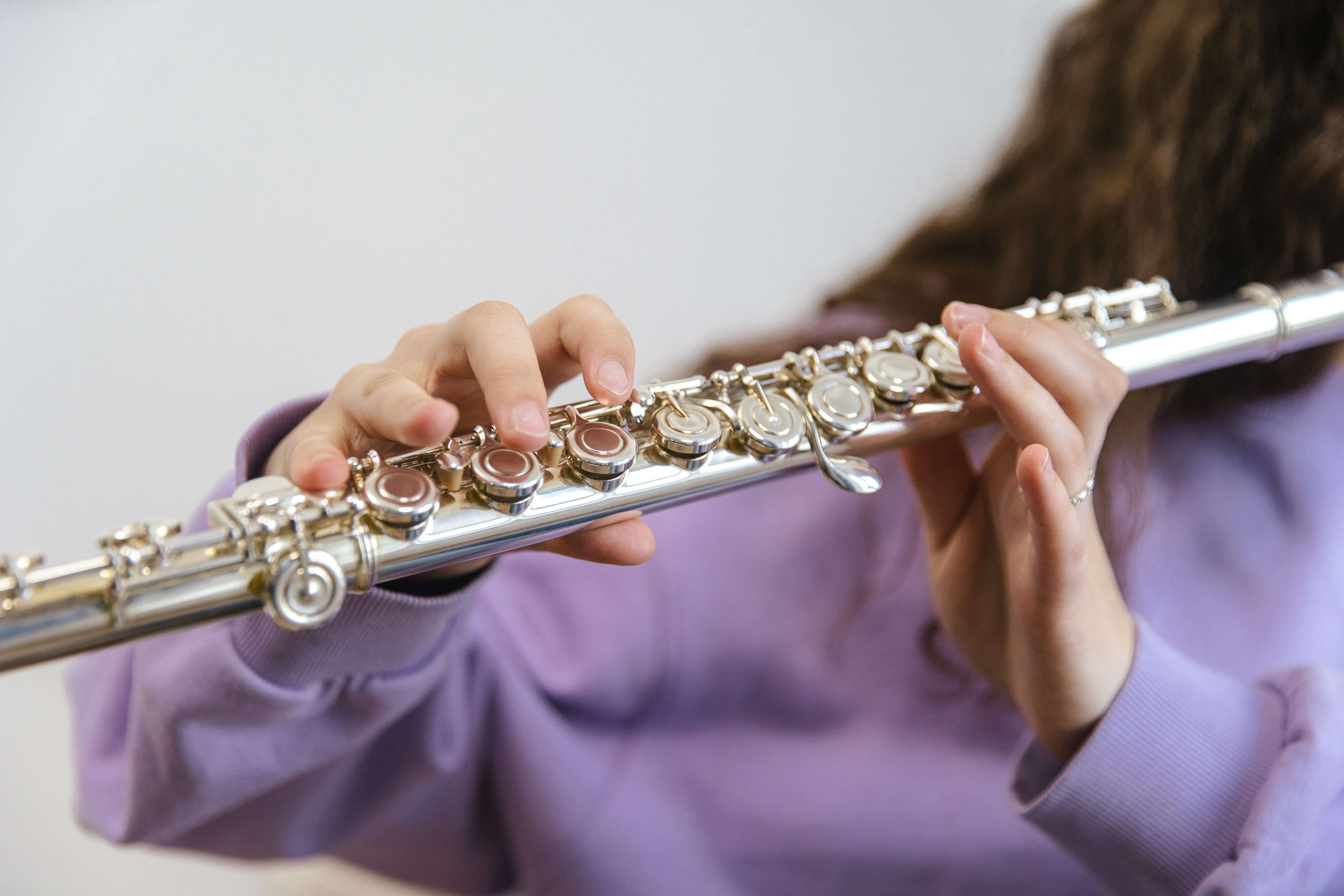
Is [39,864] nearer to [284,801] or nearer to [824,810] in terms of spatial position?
[284,801]

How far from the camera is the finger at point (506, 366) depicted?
394 millimetres

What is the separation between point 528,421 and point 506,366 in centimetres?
3

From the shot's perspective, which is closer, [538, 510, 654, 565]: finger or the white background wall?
[538, 510, 654, 565]: finger

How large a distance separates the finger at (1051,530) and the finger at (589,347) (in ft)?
0.69

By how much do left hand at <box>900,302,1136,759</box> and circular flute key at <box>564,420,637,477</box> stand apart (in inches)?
7.4

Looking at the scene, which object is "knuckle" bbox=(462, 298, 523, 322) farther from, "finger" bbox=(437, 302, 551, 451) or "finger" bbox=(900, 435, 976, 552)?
"finger" bbox=(900, 435, 976, 552)

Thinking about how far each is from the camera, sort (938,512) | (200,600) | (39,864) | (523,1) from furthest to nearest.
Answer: (523,1)
(39,864)
(938,512)
(200,600)

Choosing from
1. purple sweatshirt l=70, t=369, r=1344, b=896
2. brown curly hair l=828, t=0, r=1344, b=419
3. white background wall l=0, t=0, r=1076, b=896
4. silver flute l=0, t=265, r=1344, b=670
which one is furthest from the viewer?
white background wall l=0, t=0, r=1076, b=896

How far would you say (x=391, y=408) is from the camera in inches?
A: 15.8

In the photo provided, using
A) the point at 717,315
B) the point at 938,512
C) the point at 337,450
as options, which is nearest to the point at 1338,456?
the point at 938,512

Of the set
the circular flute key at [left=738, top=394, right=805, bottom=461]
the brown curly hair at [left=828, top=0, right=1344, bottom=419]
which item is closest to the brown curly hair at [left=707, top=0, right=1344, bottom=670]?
the brown curly hair at [left=828, top=0, right=1344, bottom=419]

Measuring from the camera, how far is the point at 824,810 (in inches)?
31.2

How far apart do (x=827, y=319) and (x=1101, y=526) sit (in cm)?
36

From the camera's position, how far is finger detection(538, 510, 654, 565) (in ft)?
1.50
